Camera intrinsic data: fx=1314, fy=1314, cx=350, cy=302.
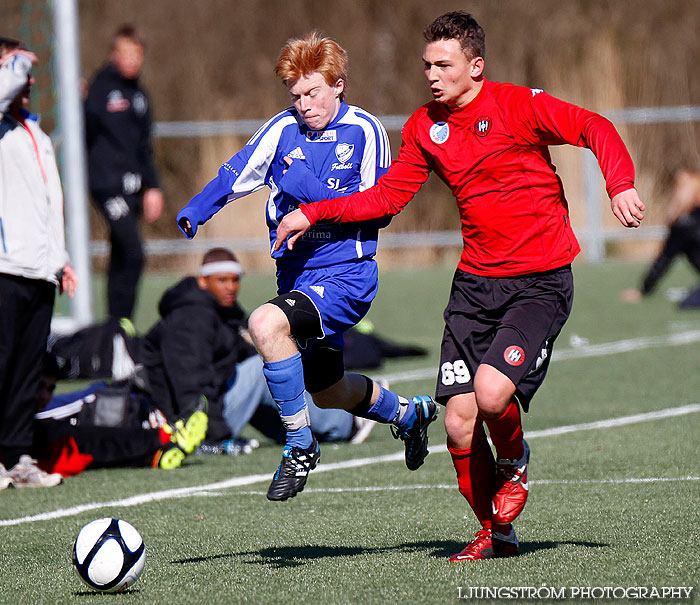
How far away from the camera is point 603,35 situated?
21875 mm

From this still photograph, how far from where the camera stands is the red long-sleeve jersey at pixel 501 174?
16.8 ft

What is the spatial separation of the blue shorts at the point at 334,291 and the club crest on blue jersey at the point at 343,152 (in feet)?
1.46

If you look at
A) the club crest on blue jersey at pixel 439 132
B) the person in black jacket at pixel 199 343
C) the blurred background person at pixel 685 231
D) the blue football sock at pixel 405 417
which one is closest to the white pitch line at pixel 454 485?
the blue football sock at pixel 405 417

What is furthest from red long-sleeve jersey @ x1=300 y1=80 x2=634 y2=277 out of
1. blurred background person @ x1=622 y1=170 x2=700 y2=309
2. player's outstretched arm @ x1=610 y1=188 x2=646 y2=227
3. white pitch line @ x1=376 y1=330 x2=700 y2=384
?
blurred background person @ x1=622 y1=170 x2=700 y2=309

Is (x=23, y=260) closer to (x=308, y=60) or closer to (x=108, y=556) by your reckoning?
(x=308, y=60)

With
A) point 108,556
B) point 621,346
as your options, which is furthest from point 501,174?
point 621,346

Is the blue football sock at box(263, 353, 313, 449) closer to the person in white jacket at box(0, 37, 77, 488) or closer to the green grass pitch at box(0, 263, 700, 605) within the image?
the green grass pitch at box(0, 263, 700, 605)

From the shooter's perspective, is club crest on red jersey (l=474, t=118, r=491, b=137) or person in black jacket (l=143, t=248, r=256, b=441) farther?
person in black jacket (l=143, t=248, r=256, b=441)

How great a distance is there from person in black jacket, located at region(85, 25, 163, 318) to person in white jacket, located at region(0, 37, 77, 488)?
4.47 m

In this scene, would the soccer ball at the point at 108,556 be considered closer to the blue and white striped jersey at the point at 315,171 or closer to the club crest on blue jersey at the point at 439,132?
the blue and white striped jersey at the point at 315,171

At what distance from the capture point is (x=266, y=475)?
23.7 ft

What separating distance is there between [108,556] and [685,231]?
11412 millimetres

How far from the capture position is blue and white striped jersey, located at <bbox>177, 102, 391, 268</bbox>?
5551mm

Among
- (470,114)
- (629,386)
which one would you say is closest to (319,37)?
(470,114)
